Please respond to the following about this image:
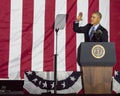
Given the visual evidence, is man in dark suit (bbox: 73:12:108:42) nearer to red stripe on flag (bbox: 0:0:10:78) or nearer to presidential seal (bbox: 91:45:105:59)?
presidential seal (bbox: 91:45:105:59)

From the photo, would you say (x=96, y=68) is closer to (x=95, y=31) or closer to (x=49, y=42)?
(x=95, y=31)

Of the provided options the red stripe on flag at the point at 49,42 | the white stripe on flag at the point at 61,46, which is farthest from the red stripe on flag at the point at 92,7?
the red stripe on flag at the point at 49,42

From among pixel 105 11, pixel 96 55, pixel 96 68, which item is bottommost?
pixel 96 68

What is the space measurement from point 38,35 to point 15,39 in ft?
0.86

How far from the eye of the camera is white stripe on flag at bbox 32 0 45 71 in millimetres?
4188

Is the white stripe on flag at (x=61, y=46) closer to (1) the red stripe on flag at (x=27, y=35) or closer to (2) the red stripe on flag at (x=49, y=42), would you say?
(2) the red stripe on flag at (x=49, y=42)

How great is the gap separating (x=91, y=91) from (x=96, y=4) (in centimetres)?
161

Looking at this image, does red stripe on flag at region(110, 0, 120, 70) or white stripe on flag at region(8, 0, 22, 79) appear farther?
red stripe on flag at region(110, 0, 120, 70)

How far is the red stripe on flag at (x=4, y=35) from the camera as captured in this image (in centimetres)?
414

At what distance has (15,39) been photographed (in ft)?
13.7

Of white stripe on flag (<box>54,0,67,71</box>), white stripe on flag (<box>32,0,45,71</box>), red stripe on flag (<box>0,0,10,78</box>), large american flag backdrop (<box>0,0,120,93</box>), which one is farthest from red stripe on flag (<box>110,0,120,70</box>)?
red stripe on flag (<box>0,0,10,78</box>)

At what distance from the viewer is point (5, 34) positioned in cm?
417

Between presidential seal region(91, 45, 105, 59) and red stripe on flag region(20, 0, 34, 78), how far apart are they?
1.35 m

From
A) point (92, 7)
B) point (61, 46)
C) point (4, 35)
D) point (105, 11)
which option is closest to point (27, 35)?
point (4, 35)
